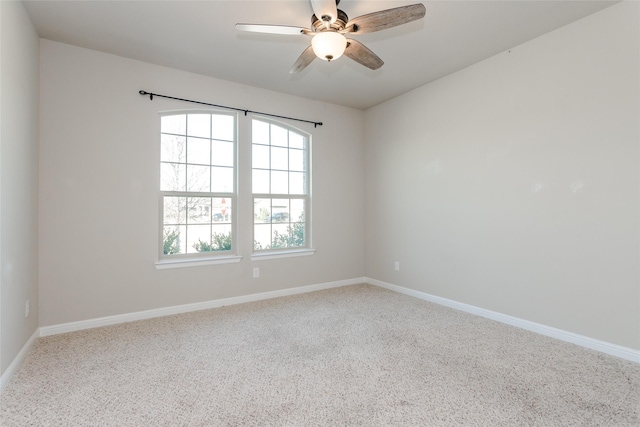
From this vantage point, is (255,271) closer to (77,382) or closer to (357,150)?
(77,382)

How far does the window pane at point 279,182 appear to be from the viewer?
164 inches

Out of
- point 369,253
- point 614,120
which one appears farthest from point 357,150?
point 614,120

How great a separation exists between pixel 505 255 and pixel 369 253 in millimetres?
2032

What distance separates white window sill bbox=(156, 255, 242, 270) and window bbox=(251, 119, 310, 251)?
0.37 meters

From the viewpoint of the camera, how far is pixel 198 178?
363cm

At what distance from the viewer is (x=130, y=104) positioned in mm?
3191

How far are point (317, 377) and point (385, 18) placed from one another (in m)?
2.40

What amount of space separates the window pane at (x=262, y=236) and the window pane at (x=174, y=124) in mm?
1447

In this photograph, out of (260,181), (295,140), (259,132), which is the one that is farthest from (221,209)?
(295,140)

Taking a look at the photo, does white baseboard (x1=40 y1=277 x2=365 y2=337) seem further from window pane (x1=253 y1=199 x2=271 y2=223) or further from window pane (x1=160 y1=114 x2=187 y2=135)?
window pane (x1=160 y1=114 x2=187 y2=135)

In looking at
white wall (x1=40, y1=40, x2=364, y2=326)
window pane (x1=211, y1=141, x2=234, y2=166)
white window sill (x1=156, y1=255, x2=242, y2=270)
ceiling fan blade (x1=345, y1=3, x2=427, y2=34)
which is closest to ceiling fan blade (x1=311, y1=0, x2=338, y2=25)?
ceiling fan blade (x1=345, y1=3, x2=427, y2=34)

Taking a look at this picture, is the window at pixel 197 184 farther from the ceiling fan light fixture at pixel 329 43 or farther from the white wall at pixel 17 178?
the ceiling fan light fixture at pixel 329 43

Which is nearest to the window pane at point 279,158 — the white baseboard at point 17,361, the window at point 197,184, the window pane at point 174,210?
the window at point 197,184

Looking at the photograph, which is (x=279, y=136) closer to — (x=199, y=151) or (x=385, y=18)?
(x=199, y=151)
